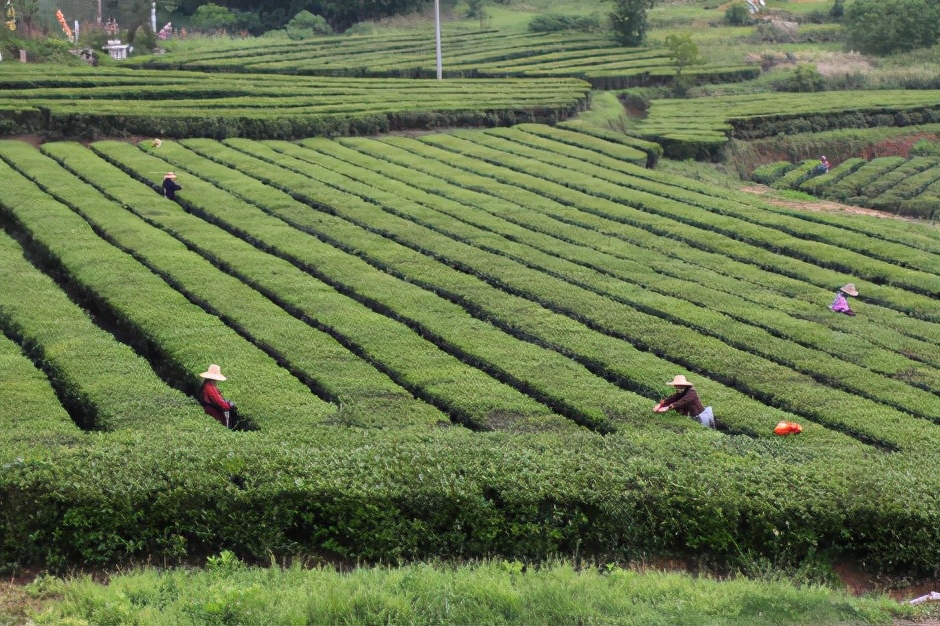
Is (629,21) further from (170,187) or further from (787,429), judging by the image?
(787,429)

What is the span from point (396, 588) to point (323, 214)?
19.2 m

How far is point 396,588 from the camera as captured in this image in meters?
10.8

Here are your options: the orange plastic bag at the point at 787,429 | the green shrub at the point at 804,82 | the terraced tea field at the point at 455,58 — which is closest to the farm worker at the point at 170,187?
the orange plastic bag at the point at 787,429

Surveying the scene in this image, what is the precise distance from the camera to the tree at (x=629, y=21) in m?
67.7

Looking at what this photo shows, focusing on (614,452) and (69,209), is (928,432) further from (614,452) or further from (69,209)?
(69,209)

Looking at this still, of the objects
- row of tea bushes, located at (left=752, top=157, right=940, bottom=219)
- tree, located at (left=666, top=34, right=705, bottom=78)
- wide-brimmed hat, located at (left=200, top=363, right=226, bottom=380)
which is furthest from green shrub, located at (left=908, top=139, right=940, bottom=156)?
wide-brimmed hat, located at (left=200, top=363, right=226, bottom=380)

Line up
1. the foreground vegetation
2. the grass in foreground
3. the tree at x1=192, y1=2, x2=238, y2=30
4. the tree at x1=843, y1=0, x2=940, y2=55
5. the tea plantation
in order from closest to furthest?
the grass in foreground, the foreground vegetation, the tea plantation, the tree at x1=843, y1=0, x2=940, y2=55, the tree at x1=192, y1=2, x2=238, y2=30

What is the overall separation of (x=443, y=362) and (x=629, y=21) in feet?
175

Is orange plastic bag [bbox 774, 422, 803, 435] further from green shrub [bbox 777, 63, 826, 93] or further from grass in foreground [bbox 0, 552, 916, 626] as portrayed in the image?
green shrub [bbox 777, 63, 826, 93]

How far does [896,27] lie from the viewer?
66.8m

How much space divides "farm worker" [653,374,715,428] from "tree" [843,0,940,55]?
56.1m

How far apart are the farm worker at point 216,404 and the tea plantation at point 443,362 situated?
30cm

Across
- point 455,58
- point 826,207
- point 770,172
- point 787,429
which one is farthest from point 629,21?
point 787,429

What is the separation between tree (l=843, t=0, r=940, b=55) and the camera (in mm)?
66188
